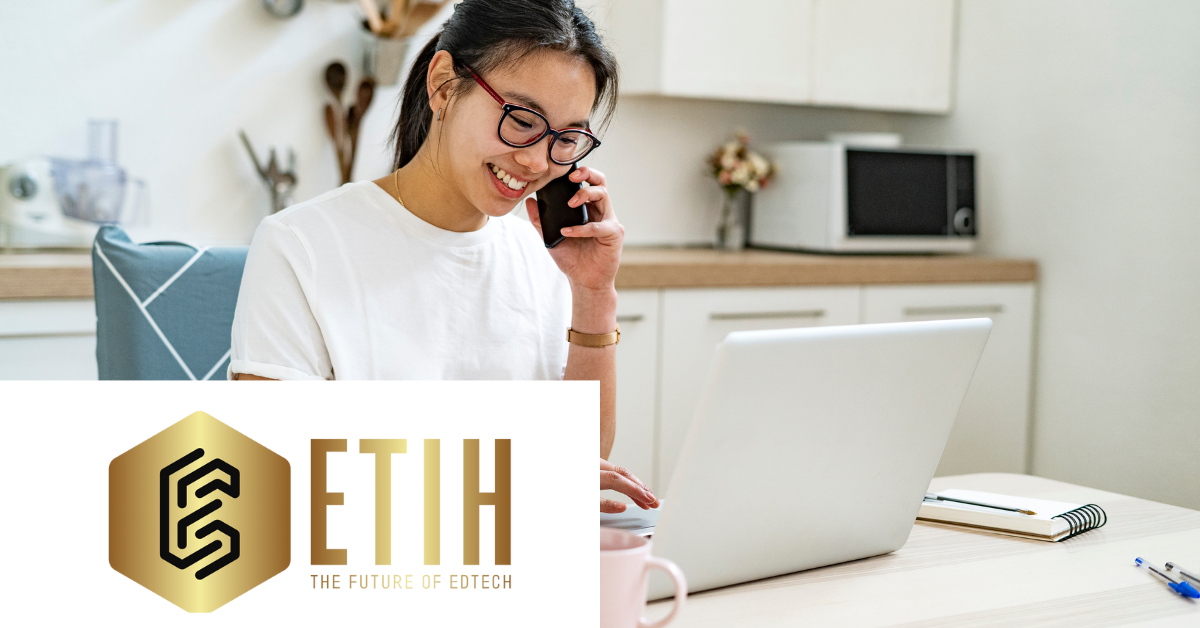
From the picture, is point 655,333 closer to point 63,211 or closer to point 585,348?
point 585,348

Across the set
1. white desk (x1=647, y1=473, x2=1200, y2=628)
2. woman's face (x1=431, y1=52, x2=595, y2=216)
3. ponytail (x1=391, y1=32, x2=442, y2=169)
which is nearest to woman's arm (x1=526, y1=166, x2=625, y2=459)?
woman's face (x1=431, y1=52, x2=595, y2=216)

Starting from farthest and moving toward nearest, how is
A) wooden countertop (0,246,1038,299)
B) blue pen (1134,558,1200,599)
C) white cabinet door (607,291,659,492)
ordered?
white cabinet door (607,291,659,492)
wooden countertop (0,246,1038,299)
blue pen (1134,558,1200,599)

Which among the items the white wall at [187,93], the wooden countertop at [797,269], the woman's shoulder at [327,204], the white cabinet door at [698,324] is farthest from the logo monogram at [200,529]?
A: the white wall at [187,93]

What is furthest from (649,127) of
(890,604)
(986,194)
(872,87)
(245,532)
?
Answer: (245,532)

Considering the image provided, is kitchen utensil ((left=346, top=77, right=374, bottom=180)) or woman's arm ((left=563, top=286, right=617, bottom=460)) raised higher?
kitchen utensil ((left=346, top=77, right=374, bottom=180))

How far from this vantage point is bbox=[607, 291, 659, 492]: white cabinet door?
2.30 metres

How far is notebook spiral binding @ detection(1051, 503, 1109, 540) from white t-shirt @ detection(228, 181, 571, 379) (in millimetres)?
631

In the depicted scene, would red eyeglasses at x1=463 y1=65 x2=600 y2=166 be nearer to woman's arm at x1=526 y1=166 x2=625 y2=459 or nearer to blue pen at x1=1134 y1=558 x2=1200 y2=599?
woman's arm at x1=526 y1=166 x2=625 y2=459

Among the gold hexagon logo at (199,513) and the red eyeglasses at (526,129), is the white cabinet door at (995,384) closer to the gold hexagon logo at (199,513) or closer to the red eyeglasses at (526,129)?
the red eyeglasses at (526,129)

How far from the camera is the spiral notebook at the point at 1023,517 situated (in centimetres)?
93

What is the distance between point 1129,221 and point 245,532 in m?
2.55

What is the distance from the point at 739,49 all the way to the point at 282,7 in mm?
1215

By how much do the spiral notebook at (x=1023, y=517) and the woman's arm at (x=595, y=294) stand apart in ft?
1.35

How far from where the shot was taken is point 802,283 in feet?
8.18
